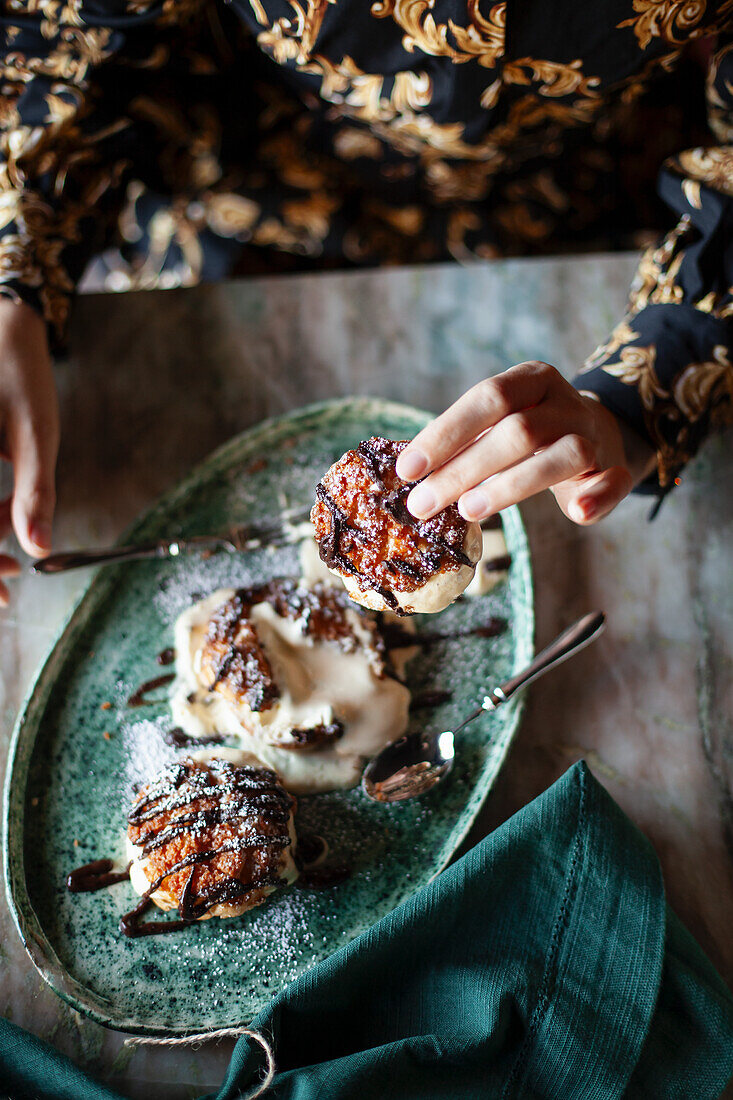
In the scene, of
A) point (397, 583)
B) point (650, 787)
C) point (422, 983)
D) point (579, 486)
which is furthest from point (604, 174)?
point (422, 983)

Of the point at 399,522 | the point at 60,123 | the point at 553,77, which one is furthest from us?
the point at 60,123

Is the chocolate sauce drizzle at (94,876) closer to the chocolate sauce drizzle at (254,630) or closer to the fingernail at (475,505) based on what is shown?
the chocolate sauce drizzle at (254,630)

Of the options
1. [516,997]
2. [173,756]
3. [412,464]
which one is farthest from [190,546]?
[516,997]

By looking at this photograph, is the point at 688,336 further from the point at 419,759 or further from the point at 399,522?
the point at 419,759

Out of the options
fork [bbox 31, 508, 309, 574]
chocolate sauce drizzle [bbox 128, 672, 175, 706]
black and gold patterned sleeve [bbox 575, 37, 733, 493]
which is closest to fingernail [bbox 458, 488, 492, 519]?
black and gold patterned sleeve [bbox 575, 37, 733, 493]

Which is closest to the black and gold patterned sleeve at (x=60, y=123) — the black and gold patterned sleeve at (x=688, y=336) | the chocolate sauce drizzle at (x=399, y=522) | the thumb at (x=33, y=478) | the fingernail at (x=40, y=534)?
the thumb at (x=33, y=478)

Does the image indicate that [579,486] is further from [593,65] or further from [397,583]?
[593,65]
